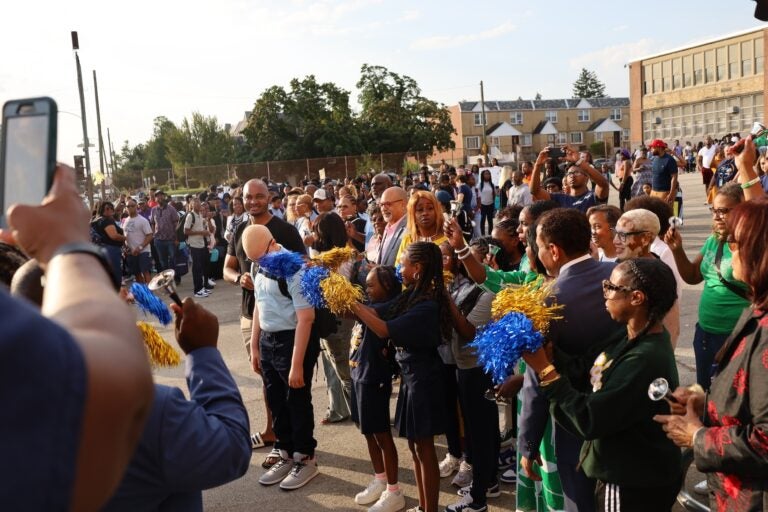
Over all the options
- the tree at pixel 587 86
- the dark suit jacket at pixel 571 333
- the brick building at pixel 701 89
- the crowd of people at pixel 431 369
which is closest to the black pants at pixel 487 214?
the crowd of people at pixel 431 369

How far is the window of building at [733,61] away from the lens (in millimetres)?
51656

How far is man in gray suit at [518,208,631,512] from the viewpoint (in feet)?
10.6

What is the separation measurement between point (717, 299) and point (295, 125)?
5079cm

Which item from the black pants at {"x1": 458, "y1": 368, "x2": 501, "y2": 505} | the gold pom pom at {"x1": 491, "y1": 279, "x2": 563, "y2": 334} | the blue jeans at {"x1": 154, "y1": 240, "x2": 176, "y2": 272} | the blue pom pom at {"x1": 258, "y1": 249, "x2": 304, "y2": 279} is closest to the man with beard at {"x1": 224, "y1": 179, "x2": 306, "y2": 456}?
the blue pom pom at {"x1": 258, "y1": 249, "x2": 304, "y2": 279}

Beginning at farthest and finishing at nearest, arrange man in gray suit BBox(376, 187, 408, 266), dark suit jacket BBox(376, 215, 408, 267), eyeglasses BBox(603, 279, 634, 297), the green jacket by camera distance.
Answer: man in gray suit BBox(376, 187, 408, 266)
dark suit jacket BBox(376, 215, 408, 267)
eyeglasses BBox(603, 279, 634, 297)
the green jacket

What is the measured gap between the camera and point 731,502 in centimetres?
232

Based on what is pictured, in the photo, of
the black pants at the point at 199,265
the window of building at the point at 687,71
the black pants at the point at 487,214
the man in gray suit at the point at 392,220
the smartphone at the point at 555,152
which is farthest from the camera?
the window of building at the point at 687,71

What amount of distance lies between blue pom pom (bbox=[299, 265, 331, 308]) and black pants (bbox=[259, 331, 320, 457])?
0.63 metres

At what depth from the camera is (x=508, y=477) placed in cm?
493

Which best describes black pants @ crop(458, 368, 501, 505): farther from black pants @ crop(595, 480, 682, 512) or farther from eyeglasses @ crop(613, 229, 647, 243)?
black pants @ crop(595, 480, 682, 512)

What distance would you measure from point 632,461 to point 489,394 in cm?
112

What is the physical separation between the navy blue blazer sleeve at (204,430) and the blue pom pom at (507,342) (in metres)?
Result: 1.28

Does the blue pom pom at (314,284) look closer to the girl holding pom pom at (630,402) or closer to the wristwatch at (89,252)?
the girl holding pom pom at (630,402)

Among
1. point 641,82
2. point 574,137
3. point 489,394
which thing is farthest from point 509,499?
point 574,137
